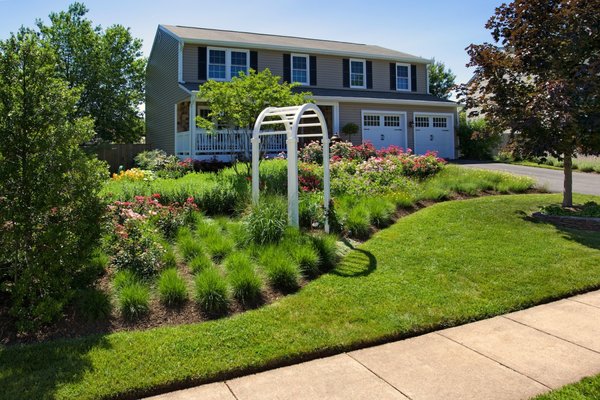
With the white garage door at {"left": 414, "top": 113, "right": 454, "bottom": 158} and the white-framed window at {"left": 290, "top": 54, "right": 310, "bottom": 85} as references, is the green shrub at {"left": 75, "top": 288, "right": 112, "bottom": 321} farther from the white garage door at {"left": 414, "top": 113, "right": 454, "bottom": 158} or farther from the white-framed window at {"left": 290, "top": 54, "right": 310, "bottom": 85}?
the white garage door at {"left": 414, "top": 113, "right": 454, "bottom": 158}

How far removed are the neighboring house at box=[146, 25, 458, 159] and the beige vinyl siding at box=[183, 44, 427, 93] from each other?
0.04 meters

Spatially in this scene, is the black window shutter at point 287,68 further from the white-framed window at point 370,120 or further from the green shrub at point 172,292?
the green shrub at point 172,292

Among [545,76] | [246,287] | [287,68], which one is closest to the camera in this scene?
[246,287]

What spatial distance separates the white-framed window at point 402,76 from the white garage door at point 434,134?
2.19 meters

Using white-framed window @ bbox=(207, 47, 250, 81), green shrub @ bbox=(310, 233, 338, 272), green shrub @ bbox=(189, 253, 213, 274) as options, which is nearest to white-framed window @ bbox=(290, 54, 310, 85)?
white-framed window @ bbox=(207, 47, 250, 81)

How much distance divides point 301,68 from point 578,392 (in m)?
19.7

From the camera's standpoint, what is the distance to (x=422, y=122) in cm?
2266

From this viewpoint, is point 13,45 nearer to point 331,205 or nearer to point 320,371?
point 320,371

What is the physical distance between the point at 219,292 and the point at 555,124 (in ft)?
22.6

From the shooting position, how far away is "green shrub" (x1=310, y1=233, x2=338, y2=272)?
239 inches

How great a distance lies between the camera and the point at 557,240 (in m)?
7.48

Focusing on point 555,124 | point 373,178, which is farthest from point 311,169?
point 555,124

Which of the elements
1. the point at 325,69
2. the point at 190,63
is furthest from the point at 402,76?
the point at 190,63

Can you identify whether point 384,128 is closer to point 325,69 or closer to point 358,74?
point 358,74
